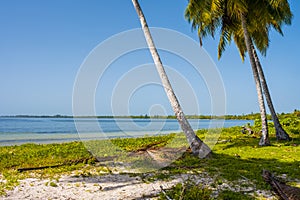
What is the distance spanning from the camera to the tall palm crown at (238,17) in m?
13.1

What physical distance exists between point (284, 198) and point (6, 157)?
983 cm

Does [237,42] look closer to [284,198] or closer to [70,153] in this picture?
[70,153]

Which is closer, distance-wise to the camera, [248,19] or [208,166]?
[208,166]

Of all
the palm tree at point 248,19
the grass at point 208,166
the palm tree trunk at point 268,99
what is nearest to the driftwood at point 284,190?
the grass at point 208,166

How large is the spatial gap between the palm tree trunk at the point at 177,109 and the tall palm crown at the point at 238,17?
375 cm

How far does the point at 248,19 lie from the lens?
1420 centimetres

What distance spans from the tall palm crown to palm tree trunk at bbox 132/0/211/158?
3.75 meters

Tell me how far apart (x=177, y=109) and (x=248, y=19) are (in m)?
6.68

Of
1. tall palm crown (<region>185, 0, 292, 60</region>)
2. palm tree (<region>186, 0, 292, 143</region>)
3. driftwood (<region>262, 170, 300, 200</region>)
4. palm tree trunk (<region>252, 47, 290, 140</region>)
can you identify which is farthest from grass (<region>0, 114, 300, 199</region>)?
tall palm crown (<region>185, 0, 292, 60</region>)

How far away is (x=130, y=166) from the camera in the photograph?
30.3 feet

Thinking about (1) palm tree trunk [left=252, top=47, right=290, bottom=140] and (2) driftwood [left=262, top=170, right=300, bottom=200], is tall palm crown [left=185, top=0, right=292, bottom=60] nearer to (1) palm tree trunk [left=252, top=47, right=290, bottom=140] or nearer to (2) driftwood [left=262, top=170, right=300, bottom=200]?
(1) palm tree trunk [left=252, top=47, right=290, bottom=140]

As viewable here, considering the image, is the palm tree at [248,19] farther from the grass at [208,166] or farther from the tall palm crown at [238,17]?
the grass at [208,166]

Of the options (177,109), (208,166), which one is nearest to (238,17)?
(177,109)

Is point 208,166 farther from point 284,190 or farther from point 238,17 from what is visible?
point 238,17
